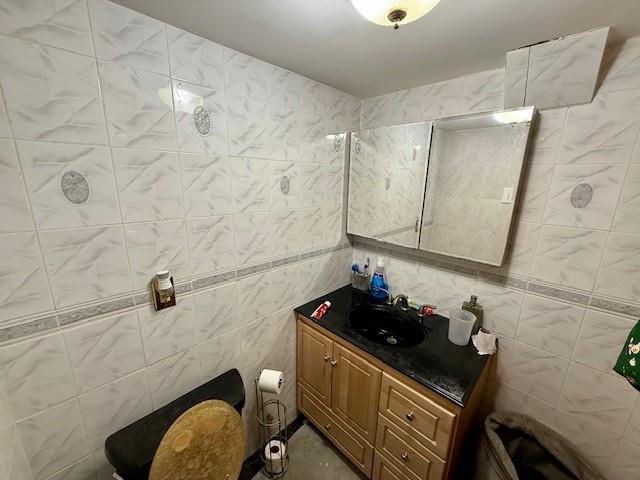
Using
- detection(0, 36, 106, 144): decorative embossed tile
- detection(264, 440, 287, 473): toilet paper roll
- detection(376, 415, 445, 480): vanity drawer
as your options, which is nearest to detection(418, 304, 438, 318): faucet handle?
detection(376, 415, 445, 480): vanity drawer

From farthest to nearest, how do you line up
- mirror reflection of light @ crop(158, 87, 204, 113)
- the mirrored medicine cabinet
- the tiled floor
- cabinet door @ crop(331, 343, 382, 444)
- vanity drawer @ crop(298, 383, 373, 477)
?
the tiled floor
vanity drawer @ crop(298, 383, 373, 477)
cabinet door @ crop(331, 343, 382, 444)
the mirrored medicine cabinet
mirror reflection of light @ crop(158, 87, 204, 113)

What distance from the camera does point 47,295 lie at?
75 centimetres

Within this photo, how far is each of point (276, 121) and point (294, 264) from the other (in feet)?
2.47

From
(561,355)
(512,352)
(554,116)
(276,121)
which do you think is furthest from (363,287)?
(554,116)

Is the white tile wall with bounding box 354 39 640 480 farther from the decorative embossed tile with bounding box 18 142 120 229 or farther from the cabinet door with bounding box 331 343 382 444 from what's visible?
the decorative embossed tile with bounding box 18 142 120 229

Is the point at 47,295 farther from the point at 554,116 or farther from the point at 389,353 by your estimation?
the point at 554,116

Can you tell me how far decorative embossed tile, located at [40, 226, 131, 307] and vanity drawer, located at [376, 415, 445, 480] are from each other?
4.12 ft

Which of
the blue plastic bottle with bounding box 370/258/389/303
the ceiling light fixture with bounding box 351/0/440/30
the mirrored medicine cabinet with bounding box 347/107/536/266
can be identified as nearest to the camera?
the ceiling light fixture with bounding box 351/0/440/30

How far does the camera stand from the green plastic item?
677mm

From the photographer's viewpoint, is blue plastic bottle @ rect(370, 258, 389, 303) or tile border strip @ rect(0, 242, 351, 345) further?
blue plastic bottle @ rect(370, 258, 389, 303)

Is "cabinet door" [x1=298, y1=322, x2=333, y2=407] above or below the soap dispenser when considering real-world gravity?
below

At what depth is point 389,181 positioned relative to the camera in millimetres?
1504

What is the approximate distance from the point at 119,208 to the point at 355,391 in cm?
129

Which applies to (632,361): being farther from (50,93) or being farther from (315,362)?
(50,93)
